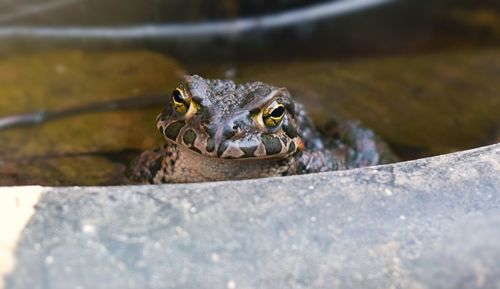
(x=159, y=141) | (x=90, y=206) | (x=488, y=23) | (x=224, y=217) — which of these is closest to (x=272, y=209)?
(x=224, y=217)

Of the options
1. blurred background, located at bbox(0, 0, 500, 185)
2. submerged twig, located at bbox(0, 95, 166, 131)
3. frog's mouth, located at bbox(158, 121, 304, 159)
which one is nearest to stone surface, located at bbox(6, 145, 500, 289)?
frog's mouth, located at bbox(158, 121, 304, 159)

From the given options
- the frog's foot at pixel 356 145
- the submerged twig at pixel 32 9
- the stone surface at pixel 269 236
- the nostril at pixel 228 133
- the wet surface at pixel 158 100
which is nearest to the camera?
the stone surface at pixel 269 236

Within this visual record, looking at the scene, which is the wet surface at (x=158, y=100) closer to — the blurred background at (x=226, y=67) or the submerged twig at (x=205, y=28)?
the blurred background at (x=226, y=67)

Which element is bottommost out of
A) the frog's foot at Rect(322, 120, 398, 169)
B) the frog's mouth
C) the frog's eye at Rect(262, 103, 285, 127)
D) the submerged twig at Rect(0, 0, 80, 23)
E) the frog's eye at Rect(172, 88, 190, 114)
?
the frog's foot at Rect(322, 120, 398, 169)

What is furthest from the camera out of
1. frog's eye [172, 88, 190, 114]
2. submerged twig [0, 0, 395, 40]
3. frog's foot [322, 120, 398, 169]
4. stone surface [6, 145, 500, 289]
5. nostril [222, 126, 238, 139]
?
submerged twig [0, 0, 395, 40]

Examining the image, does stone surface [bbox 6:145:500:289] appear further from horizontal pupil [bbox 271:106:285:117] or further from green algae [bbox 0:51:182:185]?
green algae [bbox 0:51:182:185]

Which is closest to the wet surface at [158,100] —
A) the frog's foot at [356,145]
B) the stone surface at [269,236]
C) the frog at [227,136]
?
the frog's foot at [356,145]

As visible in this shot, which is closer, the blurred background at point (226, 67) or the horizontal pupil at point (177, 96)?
the horizontal pupil at point (177, 96)
